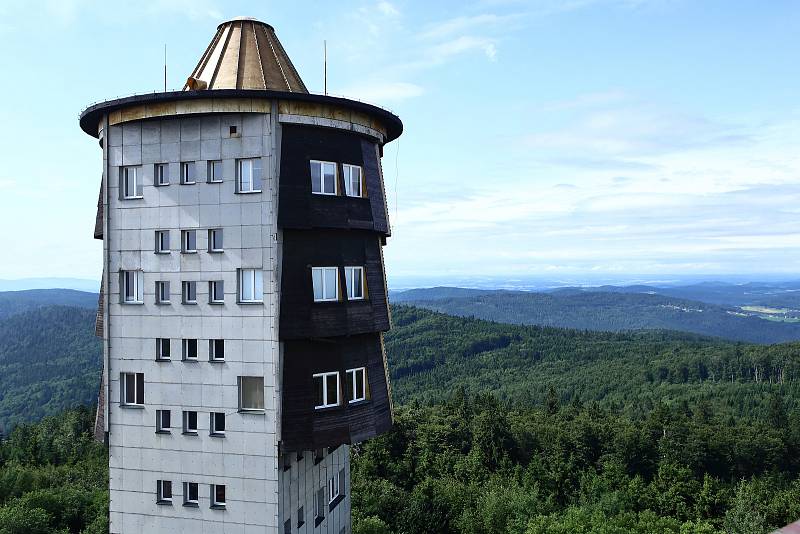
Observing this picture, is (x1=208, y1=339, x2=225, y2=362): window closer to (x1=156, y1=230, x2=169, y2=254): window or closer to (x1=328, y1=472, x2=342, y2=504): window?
(x1=156, y1=230, x2=169, y2=254): window

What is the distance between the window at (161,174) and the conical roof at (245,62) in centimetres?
298

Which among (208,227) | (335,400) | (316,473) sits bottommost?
(316,473)

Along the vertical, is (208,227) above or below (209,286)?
above

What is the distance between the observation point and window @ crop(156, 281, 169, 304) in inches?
903

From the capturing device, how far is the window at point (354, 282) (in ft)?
76.8

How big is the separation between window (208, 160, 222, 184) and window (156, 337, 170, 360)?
19.6ft

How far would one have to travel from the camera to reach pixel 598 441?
249 feet

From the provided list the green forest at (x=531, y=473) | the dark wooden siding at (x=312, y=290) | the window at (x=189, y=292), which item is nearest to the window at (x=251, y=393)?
the dark wooden siding at (x=312, y=290)

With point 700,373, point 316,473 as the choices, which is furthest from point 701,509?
point 700,373

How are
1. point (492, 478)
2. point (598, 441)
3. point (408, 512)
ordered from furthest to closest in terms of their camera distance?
point (598, 441) → point (492, 478) → point (408, 512)

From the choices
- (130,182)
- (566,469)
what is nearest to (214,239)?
(130,182)

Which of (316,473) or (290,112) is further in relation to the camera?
(316,473)

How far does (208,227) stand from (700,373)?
512 feet

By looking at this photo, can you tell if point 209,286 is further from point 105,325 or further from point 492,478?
point 492,478
